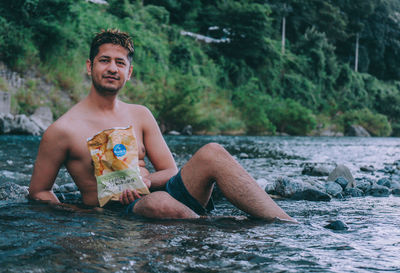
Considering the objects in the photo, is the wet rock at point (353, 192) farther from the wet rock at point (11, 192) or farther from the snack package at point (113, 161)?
the wet rock at point (11, 192)

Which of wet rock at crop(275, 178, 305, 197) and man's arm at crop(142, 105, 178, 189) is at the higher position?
man's arm at crop(142, 105, 178, 189)

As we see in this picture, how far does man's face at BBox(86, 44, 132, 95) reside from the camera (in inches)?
113

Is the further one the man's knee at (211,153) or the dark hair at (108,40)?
the dark hair at (108,40)

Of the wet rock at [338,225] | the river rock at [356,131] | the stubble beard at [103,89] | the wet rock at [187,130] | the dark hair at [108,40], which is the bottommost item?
the river rock at [356,131]

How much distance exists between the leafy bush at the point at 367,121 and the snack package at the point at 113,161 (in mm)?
33348

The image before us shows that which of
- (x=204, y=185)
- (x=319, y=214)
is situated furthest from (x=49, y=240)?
(x=319, y=214)

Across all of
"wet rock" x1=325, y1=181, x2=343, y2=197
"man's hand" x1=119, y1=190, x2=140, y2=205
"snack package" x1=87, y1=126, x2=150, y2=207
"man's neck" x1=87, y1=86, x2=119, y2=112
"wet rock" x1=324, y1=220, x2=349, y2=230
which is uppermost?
"man's neck" x1=87, y1=86, x2=119, y2=112

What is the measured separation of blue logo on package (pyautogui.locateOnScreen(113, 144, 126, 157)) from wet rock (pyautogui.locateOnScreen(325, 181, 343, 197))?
2.61 metres

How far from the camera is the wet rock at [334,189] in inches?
170

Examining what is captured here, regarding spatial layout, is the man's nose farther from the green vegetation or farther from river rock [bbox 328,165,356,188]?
the green vegetation

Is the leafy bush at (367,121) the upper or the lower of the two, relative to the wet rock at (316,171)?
lower

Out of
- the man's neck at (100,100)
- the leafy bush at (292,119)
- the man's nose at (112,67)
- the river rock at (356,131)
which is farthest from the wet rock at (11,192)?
the river rock at (356,131)

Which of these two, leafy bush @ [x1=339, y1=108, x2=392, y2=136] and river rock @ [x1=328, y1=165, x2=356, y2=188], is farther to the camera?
leafy bush @ [x1=339, y1=108, x2=392, y2=136]

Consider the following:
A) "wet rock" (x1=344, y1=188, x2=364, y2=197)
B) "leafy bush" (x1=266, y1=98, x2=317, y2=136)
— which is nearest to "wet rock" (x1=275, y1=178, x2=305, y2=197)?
"wet rock" (x1=344, y1=188, x2=364, y2=197)
